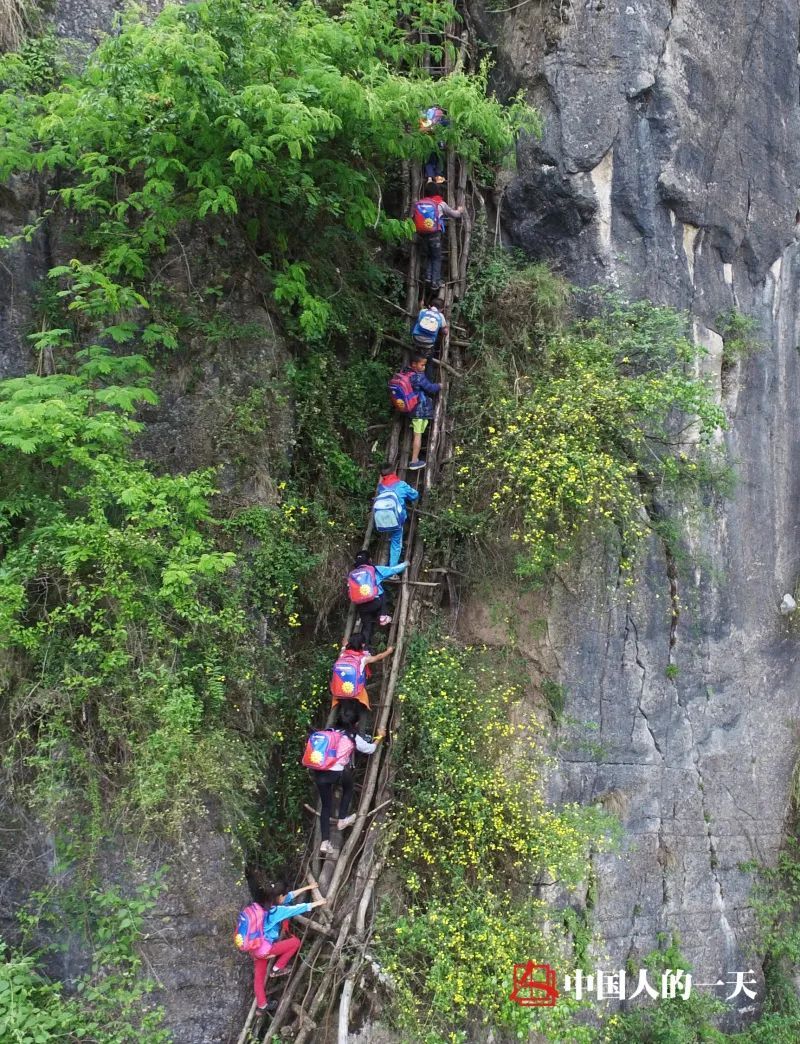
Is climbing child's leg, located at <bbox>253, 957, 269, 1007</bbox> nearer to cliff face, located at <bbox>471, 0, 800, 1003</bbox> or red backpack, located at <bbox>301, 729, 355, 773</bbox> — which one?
red backpack, located at <bbox>301, 729, 355, 773</bbox>

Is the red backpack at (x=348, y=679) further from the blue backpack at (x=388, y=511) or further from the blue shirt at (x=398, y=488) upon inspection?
the blue shirt at (x=398, y=488)

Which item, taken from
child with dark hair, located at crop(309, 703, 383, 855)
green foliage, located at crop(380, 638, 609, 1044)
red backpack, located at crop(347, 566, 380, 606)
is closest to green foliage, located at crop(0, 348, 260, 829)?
child with dark hair, located at crop(309, 703, 383, 855)

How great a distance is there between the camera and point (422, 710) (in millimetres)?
5914

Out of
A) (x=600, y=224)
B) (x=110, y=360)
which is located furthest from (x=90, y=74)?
(x=600, y=224)

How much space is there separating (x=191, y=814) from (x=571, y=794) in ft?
11.3

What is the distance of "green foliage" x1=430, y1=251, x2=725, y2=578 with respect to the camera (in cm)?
609

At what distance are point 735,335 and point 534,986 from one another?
21.6 ft

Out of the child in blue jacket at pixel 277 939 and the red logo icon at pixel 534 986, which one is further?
the child in blue jacket at pixel 277 939

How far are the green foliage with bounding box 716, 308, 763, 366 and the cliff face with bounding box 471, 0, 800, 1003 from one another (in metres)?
0.11

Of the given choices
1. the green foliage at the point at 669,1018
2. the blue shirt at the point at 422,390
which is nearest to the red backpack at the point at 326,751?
the blue shirt at the point at 422,390

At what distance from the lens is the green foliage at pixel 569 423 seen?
6.09m

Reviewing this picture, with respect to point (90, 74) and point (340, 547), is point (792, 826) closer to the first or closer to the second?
point (340, 547)

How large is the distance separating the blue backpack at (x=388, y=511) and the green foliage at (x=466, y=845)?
112 cm

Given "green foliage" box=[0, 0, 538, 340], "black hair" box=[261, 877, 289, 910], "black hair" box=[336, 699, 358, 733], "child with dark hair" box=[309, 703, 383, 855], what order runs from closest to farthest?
"green foliage" box=[0, 0, 538, 340] → "black hair" box=[261, 877, 289, 910] → "child with dark hair" box=[309, 703, 383, 855] → "black hair" box=[336, 699, 358, 733]
